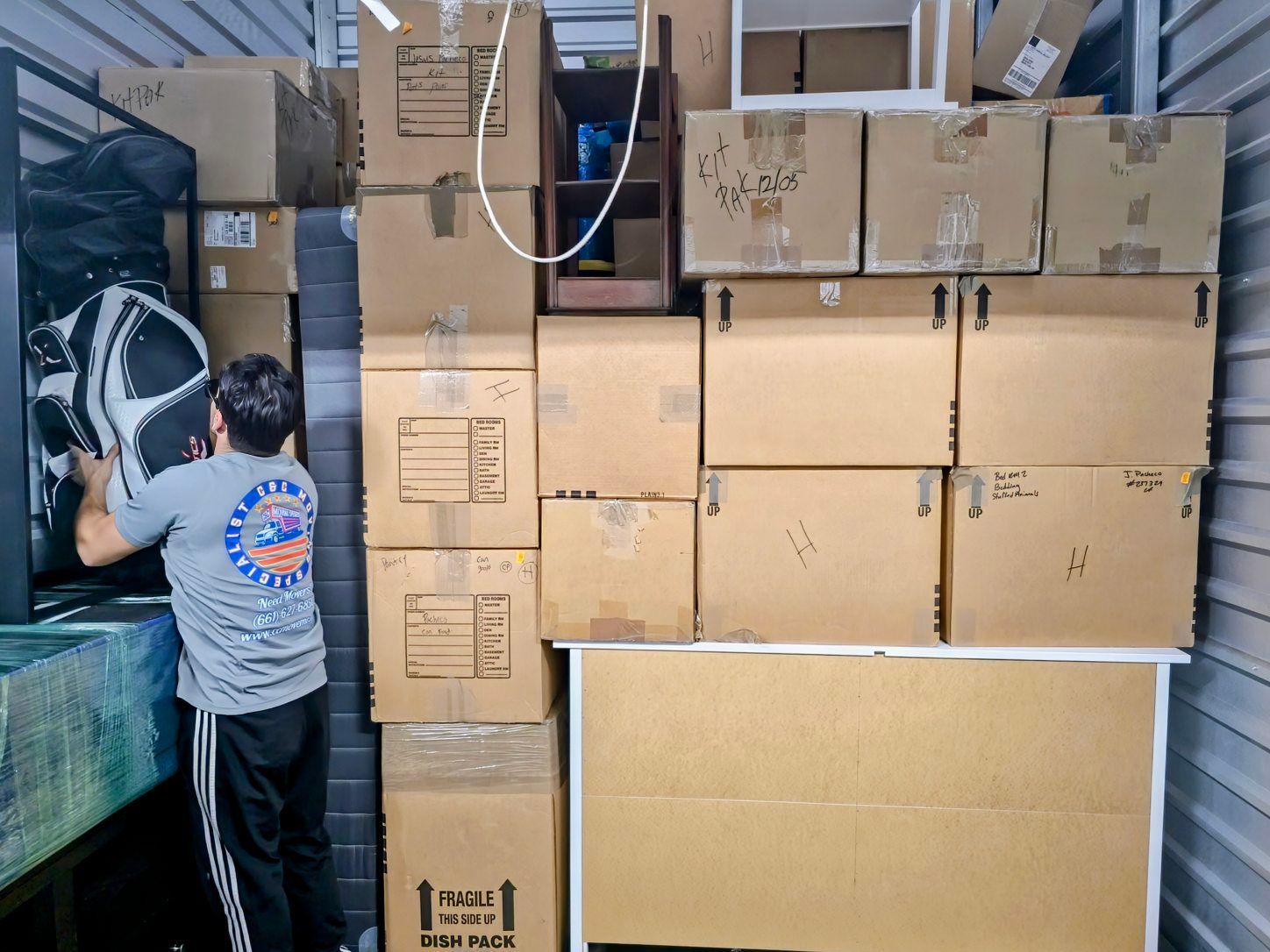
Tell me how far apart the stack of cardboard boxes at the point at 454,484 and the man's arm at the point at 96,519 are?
→ 0.45 m

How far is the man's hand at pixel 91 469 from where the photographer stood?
149cm

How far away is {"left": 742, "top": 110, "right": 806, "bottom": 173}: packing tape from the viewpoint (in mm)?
1496

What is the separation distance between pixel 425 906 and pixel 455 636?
2.02ft

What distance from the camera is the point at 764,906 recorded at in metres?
1.66

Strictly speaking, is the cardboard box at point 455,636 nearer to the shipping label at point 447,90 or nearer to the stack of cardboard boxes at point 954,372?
the stack of cardboard boxes at point 954,372

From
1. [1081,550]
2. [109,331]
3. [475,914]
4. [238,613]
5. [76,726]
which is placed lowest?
[475,914]

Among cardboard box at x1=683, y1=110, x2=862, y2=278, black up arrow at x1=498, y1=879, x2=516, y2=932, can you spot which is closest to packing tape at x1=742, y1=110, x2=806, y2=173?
cardboard box at x1=683, y1=110, x2=862, y2=278

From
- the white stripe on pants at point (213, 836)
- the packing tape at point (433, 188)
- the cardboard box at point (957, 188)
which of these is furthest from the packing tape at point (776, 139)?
the white stripe on pants at point (213, 836)

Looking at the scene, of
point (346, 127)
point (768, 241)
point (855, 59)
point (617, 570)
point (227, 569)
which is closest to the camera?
point (227, 569)

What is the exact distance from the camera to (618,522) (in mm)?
1615

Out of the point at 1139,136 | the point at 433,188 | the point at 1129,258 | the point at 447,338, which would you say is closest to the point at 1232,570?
the point at 1129,258

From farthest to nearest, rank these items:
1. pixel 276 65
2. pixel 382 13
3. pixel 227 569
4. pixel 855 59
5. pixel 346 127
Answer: pixel 346 127 → pixel 276 65 → pixel 855 59 → pixel 227 569 → pixel 382 13

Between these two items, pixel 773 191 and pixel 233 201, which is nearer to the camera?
pixel 773 191

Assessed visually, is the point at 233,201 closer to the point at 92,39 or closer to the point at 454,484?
the point at 92,39
